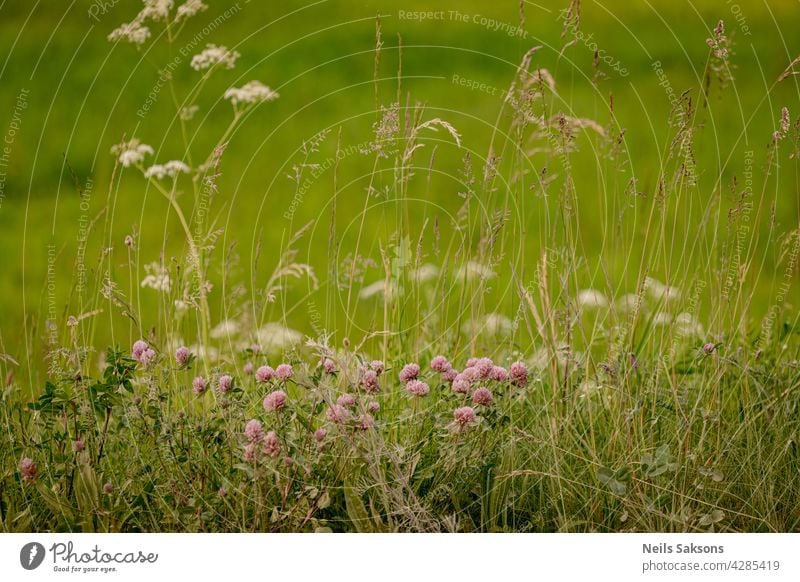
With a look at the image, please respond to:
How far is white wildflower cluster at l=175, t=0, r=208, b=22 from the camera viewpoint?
2.99 m

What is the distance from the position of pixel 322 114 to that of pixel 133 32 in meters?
0.74

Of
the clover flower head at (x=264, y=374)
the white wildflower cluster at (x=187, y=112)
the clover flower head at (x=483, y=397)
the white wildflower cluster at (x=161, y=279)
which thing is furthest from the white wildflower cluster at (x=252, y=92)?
the clover flower head at (x=483, y=397)

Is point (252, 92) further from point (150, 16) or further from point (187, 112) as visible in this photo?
point (150, 16)

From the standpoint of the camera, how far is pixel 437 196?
3.47 meters

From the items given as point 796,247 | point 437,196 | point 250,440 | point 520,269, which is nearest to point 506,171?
point 437,196

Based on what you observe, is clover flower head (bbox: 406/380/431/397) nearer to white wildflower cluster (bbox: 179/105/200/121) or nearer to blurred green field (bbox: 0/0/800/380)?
blurred green field (bbox: 0/0/800/380)

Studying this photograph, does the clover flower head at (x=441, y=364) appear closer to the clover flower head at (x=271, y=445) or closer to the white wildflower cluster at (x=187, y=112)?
the clover flower head at (x=271, y=445)

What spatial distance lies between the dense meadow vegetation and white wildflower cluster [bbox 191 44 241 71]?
0.02 meters

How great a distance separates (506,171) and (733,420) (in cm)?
122

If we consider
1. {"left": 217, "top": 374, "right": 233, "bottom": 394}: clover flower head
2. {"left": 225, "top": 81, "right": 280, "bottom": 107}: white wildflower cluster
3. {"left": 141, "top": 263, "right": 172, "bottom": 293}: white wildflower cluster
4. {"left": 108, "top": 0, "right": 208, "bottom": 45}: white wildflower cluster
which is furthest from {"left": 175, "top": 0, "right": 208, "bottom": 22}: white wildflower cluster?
{"left": 217, "top": 374, "right": 233, "bottom": 394}: clover flower head

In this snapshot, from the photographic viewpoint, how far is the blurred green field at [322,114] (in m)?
3.08

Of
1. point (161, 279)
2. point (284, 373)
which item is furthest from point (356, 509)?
point (161, 279)

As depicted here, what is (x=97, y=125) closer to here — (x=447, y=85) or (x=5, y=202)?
(x=5, y=202)
